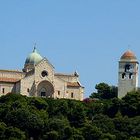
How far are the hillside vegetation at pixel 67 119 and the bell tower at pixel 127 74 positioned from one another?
951cm

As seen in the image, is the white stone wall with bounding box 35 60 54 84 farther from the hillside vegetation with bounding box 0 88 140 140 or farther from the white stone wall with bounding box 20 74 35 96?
the hillside vegetation with bounding box 0 88 140 140

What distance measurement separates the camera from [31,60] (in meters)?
119

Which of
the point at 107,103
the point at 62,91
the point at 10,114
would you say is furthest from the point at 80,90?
the point at 10,114

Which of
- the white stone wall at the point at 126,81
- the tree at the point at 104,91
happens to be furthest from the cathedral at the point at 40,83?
the tree at the point at 104,91

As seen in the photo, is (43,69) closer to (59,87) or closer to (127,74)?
(59,87)

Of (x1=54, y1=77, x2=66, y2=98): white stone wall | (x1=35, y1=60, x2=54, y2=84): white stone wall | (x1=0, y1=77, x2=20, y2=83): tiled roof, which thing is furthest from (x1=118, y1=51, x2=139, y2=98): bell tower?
(x1=0, y1=77, x2=20, y2=83): tiled roof

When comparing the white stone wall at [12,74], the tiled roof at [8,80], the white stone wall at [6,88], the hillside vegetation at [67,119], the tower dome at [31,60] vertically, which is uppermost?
the tower dome at [31,60]

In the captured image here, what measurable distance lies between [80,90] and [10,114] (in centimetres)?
2402

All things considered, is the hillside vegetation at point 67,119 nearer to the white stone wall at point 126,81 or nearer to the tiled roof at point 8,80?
the tiled roof at point 8,80

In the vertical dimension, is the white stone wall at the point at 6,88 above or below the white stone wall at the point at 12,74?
below

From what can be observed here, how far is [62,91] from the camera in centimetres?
11300

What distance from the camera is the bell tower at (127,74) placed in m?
115

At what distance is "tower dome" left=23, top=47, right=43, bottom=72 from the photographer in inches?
4660

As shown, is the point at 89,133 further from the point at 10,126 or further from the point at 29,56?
the point at 29,56
